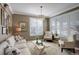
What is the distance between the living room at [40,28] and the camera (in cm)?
237

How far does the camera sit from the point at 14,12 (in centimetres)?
242

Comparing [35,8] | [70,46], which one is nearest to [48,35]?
[70,46]

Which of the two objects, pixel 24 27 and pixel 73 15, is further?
pixel 24 27

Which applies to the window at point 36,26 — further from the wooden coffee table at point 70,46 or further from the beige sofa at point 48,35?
the wooden coffee table at point 70,46

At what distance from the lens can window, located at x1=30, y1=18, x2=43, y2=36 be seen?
8.17 ft

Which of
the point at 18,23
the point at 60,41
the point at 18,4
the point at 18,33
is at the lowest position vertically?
the point at 60,41

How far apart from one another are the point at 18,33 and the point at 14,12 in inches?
17.6

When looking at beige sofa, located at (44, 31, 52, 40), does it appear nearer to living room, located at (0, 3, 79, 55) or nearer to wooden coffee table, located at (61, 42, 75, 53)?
living room, located at (0, 3, 79, 55)

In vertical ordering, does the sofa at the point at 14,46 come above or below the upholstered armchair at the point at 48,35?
below

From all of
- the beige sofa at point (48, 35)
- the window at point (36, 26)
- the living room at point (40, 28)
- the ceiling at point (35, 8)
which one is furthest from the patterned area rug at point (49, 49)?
the ceiling at point (35, 8)

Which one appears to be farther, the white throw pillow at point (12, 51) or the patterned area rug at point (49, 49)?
the patterned area rug at point (49, 49)

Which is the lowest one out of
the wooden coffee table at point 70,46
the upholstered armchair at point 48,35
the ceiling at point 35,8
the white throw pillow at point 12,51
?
the white throw pillow at point 12,51
